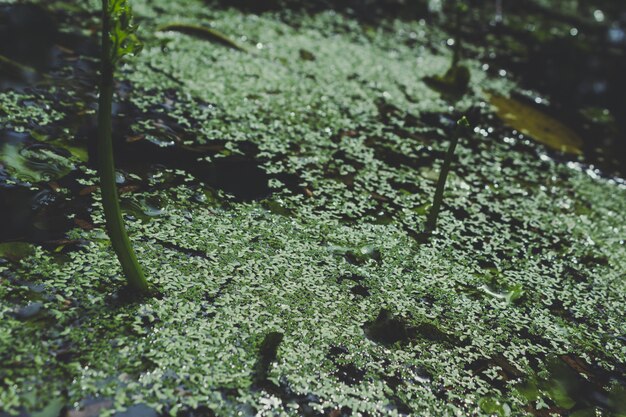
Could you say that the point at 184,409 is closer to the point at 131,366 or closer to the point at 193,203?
the point at 131,366

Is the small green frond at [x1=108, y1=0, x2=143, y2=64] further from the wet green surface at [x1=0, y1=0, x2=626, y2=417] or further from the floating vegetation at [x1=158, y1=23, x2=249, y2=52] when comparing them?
the floating vegetation at [x1=158, y1=23, x2=249, y2=52]

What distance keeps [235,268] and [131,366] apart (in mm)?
392

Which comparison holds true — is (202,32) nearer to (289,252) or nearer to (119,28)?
(289,252)

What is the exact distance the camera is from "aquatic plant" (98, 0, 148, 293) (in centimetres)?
93

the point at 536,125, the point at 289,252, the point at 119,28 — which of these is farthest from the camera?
the point at 536,125

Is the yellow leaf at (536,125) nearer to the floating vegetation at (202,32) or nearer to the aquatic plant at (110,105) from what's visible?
the floating vegetation at (202,32)

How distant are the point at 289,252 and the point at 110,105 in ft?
2.09

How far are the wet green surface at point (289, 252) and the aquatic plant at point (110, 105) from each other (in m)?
0.12

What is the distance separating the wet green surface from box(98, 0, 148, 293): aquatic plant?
124 millimetres

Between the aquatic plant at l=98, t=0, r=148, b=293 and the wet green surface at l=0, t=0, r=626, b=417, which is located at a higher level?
the aquatic plant at l=98, t=0, r=148, b=293

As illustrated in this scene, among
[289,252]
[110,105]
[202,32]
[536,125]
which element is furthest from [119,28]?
[536,125]

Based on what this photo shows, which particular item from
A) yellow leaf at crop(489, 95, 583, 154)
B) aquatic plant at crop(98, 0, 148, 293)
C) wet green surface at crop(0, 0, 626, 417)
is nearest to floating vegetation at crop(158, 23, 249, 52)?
wet green surface at crop(0, 0, 626, 417)

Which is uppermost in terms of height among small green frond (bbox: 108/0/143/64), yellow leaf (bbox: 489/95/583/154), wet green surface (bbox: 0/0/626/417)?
small green frond (bbox: 108/0/143/64)

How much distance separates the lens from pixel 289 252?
A: 1.45 m
